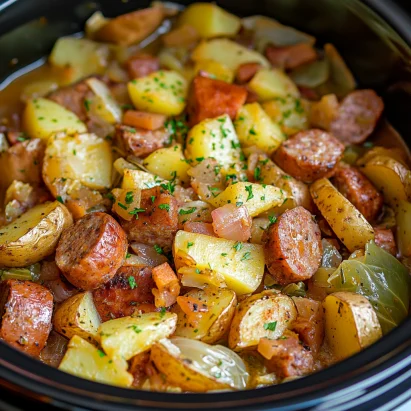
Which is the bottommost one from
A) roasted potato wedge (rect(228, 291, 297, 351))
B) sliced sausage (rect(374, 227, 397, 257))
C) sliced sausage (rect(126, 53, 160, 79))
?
sliced sausage (rect(374, 227, 397, 257))

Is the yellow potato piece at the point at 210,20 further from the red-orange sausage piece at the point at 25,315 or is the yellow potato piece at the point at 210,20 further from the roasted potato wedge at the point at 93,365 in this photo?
the roasted potato wedge at the point at 93,365

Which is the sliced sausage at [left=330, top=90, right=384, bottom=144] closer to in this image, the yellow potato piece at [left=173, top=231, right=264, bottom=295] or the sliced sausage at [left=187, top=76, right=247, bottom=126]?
the sliced sausage at [left=187, top=76, right=247, bottom=126]

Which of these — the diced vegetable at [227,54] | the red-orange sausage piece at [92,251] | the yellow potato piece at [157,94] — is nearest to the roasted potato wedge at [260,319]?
the red-orange sausage piece at [92,251]

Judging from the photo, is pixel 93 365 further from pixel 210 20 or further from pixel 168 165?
pixel 210 20

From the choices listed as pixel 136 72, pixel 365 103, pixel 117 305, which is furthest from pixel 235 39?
pixel 117 305

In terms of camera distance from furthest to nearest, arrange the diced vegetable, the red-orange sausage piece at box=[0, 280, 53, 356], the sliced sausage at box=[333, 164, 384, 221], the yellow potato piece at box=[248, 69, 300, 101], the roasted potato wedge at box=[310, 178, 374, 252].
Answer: the diced vegetable < the yellow potato piece at box=[248, 69, 300, 101] < the sliced sausage at box=[333, 164, 384, 221] < the roasted potato wedge at box=[310, 178, 374, 252] < the red-orange sausage piece at box=[0, 280, 53, 356]

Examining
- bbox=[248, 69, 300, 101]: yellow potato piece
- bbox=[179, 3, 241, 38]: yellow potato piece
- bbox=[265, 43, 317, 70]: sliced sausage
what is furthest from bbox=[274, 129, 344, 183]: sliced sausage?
bbox=[179, 3, 241, 38]: yellow potato piece

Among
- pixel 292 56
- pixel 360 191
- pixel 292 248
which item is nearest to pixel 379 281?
pixel 292 248
